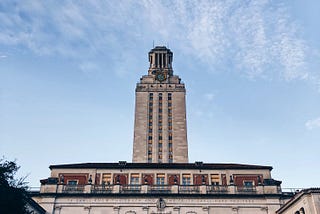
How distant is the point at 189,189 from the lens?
53.4m

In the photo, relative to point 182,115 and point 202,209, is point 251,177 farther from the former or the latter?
point 182,115

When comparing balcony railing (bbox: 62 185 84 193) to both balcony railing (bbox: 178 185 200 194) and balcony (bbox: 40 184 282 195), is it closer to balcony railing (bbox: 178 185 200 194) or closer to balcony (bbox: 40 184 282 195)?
balcony (bbox: 40 184 282 195)

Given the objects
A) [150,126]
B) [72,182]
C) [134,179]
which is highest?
[150,126]

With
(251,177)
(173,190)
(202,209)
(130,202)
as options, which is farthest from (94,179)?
(251,177)

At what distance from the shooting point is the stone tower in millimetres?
95188

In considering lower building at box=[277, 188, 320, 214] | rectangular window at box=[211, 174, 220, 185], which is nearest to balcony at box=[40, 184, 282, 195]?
rectangular window at box=[211, 174, 220, 185]

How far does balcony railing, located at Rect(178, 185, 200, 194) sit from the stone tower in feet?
129

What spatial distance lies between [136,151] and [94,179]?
39785mm

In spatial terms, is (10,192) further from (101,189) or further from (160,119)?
(160,119)

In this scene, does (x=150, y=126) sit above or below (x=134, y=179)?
above

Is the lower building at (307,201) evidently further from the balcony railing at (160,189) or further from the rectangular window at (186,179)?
the balcony railing at (160,189)

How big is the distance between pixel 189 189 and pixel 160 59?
248 feet

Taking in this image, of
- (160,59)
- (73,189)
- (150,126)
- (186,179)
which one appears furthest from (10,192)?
(160,59)

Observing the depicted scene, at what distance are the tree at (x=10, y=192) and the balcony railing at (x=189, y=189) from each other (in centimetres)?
2527
